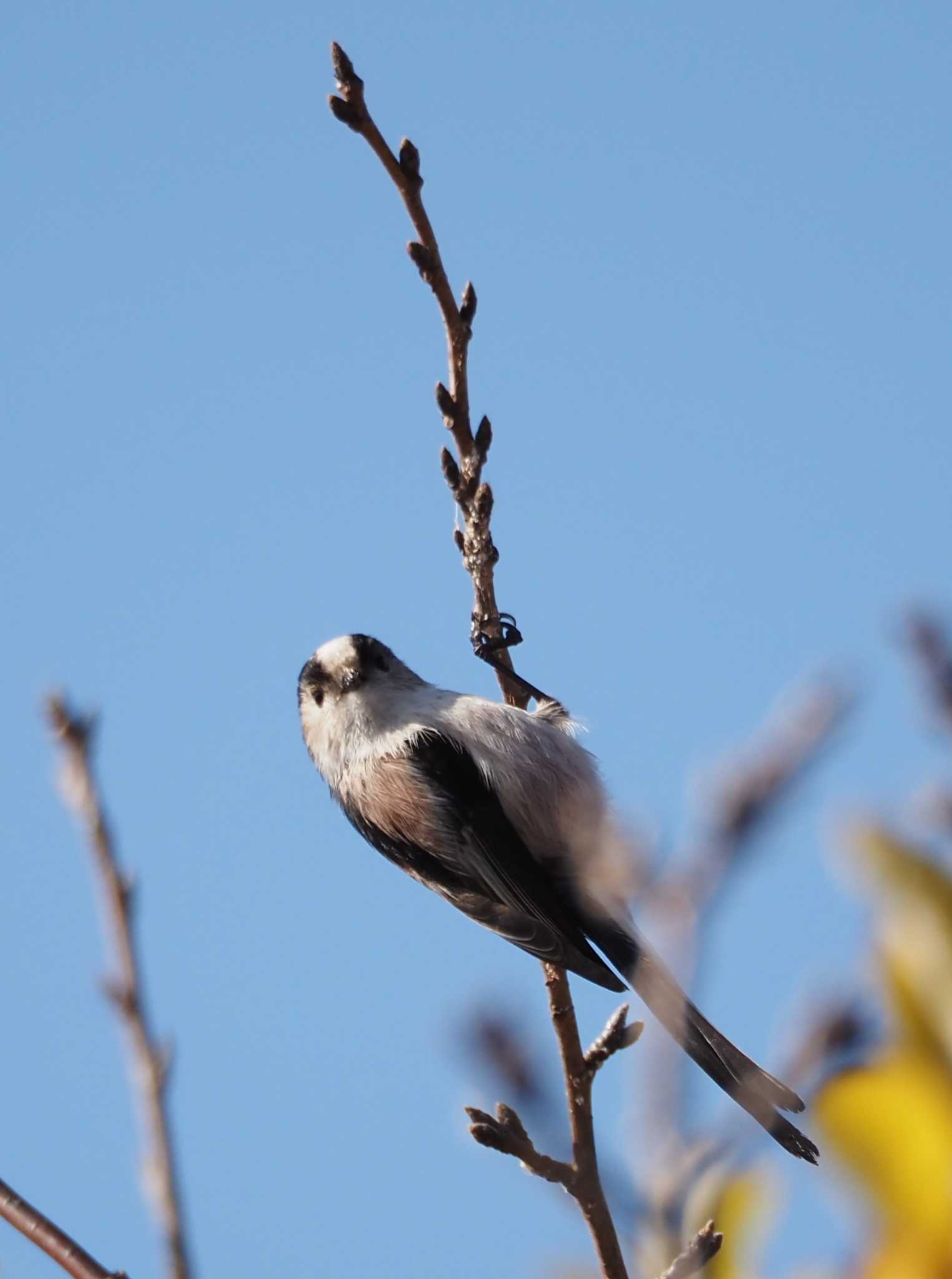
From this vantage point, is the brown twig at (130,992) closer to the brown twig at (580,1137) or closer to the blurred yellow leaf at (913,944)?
the blurred yellow leaf at (913,944)

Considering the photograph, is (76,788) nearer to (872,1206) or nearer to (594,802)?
(872,1206)

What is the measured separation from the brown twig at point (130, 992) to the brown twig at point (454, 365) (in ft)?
5.69

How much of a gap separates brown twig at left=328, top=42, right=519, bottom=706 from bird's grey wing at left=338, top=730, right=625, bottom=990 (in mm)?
396

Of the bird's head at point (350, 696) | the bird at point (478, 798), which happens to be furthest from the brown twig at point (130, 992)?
the bird's head at point (350, 696)

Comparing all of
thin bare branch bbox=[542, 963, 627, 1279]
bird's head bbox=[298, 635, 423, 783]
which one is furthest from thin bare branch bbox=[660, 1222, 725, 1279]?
bird's head bbox=[298, 635, 423, 783]

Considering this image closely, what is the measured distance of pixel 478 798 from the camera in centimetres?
375

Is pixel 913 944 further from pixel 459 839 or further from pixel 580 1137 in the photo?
pixel 459 839

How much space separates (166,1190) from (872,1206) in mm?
434

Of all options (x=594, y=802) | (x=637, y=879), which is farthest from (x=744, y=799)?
(x=594, y=802)

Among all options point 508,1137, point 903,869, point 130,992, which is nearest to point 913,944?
point 903,869

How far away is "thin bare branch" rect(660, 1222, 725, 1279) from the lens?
120 cm

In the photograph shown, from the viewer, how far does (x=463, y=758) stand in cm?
379

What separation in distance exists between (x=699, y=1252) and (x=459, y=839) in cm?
239

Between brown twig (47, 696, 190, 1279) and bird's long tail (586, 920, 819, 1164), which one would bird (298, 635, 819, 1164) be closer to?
bird's long tail (586, 920, 819, 1164)
